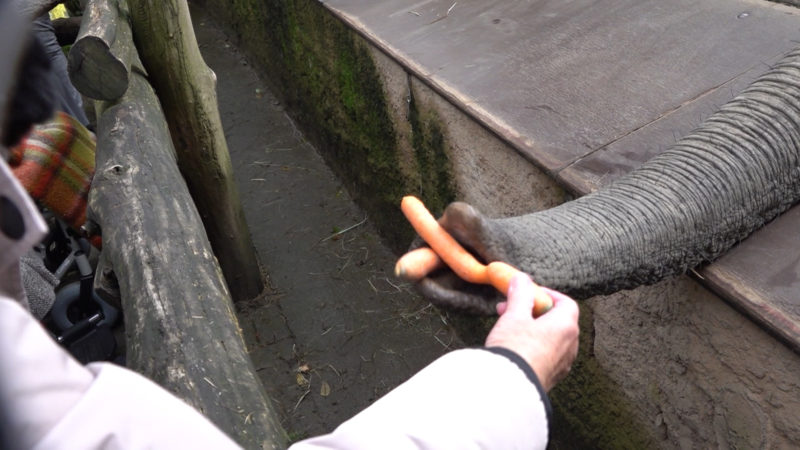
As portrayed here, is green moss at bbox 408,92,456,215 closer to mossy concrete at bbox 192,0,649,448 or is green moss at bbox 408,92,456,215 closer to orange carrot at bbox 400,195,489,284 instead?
mossy concrete at bbox 192,0,649,448

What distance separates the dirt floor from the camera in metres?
3.78

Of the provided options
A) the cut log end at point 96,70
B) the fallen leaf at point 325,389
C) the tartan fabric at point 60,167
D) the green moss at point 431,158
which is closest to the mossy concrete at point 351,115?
the green moss at point 431,158

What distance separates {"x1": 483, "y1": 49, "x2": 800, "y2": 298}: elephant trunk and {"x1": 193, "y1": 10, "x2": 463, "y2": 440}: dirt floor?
210 centimetres

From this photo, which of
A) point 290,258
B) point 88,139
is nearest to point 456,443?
point 88,139

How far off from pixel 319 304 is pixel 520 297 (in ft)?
9.97

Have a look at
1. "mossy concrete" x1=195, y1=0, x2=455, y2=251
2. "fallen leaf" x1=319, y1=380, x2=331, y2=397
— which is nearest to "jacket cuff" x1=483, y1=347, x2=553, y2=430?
"mossy concrete" x1=195, y1=0, x2=455, y2=251

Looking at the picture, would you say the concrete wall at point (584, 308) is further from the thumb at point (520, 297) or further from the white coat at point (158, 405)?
the white coat at point (158, 405)

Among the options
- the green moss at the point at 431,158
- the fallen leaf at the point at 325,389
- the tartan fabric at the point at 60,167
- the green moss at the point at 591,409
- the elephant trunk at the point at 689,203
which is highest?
the elephant trunk at the point at 689,203

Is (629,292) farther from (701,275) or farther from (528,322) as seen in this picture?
(528,322)

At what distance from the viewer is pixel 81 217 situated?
3.41 meters

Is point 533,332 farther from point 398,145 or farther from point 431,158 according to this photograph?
point 398,145

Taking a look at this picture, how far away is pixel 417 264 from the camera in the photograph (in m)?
1.38

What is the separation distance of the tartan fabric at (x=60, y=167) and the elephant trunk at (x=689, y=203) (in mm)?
2379

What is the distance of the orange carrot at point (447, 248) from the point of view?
1362 millimetres
